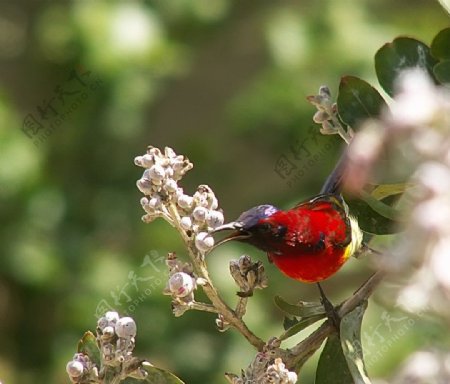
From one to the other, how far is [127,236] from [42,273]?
28 cm

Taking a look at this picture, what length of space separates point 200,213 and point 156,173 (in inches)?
2.0

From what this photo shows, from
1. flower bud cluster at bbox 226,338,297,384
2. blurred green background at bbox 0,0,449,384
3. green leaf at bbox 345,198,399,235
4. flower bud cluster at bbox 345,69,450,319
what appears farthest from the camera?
blurred green background at bbox 0,0,449,384

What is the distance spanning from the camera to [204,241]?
0.78 metres

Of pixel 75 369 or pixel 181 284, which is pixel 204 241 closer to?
pixel 181 284

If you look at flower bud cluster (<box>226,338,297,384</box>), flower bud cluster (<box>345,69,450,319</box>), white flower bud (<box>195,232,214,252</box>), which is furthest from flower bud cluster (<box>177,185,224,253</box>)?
flower bud cluster (<box>345,69,450,319</box>)

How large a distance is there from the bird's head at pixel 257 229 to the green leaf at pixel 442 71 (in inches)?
7.3

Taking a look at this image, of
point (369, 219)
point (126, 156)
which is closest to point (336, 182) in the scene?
point (369, 219)

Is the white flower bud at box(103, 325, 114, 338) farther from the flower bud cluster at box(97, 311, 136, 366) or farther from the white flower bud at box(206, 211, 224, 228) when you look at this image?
the white flower bud at box(206, 211, 224, 228)

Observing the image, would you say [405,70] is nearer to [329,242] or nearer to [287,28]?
[329,242]

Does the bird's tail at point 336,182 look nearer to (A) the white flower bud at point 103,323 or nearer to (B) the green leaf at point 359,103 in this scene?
(B) the green leaf at point 359,103

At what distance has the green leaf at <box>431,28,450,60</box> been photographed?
31.3 inches

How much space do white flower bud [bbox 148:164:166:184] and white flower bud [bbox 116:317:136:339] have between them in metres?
0.12

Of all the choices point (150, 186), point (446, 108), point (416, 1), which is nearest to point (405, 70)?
point (150, 186)

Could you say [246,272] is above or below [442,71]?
below
